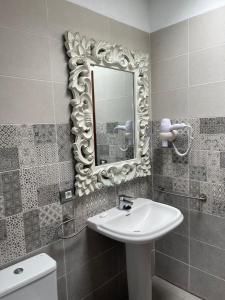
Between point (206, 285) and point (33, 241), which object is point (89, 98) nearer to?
point (33, 241)

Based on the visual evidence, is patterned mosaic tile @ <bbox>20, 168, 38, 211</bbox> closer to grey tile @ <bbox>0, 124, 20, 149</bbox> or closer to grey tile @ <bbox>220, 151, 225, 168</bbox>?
grey tile @ <bbox>0, 124, 20, 149</bbox>

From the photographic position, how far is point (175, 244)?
1976mm

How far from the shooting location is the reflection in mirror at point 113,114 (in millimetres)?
1581

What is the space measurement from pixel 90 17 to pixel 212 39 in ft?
2.78

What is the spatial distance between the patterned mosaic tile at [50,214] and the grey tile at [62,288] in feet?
1.28

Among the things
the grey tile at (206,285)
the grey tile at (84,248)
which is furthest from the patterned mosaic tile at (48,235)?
the grey tile at (206,285)

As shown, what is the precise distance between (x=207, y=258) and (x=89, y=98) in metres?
1.50

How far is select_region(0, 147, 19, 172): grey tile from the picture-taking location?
116 centimetres

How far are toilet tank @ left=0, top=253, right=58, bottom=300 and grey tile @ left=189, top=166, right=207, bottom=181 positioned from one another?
3.87ft

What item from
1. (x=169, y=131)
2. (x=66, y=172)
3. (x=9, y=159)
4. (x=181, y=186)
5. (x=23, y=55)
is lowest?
(x=181, y=186)

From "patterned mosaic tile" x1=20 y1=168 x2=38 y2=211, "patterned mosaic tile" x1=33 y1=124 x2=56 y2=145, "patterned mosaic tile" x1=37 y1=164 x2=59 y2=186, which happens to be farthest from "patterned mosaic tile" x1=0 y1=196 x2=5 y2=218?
"patterned mosaic tile" x1=33 y1=124 x2=56 y2=145

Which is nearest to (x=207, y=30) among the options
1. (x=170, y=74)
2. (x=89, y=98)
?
(x=170, y=74)

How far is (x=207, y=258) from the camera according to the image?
5.84 ft

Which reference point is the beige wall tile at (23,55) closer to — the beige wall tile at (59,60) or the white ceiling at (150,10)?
the beige wall tile at (59,60)
